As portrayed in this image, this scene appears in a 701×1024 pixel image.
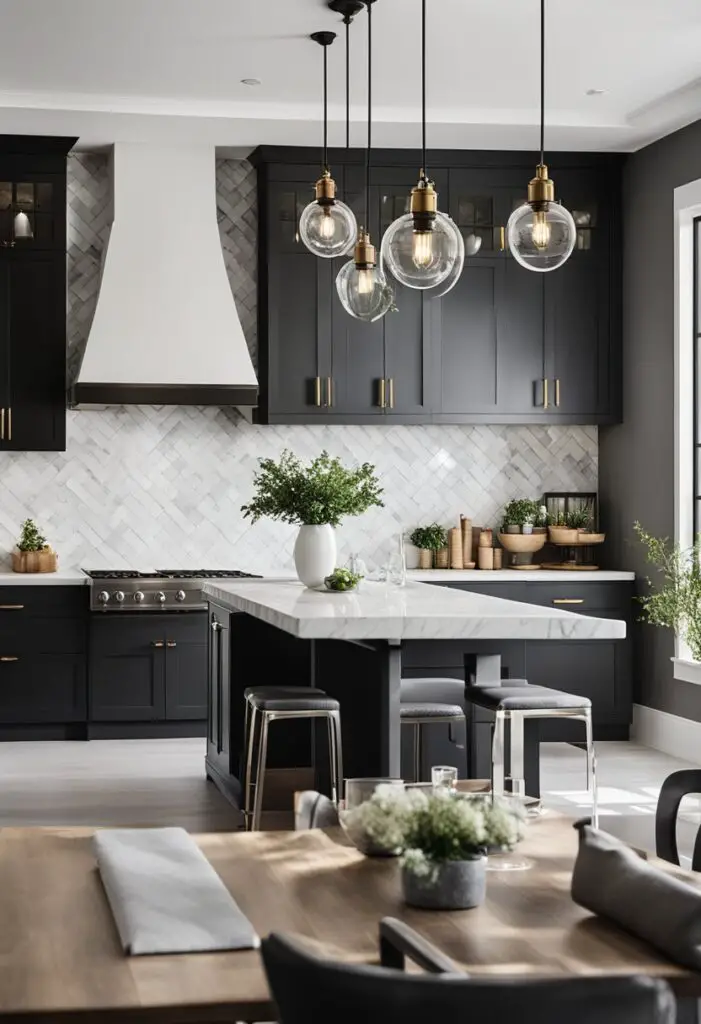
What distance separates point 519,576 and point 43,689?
2632mm

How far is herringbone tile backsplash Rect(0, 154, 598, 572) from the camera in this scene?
25.7 feet

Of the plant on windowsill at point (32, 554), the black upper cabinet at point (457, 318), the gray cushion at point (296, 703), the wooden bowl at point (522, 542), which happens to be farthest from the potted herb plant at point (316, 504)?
the wooden bowl at point (522, 542)

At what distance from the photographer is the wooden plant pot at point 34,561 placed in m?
7.56

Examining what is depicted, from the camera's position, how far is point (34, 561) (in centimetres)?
757

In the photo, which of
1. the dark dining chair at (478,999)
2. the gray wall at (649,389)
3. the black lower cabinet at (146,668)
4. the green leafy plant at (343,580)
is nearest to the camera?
the dark dining chair at (478,999)

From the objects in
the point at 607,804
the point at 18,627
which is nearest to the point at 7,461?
the point at 18,627

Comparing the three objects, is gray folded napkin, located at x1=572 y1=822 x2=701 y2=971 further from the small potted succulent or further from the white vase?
the white vase

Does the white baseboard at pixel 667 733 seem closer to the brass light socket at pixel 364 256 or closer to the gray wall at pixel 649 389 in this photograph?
the gray wall at pixel 649 389

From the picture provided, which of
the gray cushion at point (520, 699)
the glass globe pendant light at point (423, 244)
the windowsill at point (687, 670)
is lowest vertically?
the windowsill at point (687, 670)

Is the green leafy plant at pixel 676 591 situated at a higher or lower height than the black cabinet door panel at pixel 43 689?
higher

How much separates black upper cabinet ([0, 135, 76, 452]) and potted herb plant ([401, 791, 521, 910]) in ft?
19.4

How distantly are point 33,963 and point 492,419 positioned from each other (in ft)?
20.7

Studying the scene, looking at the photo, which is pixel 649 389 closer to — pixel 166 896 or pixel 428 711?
pixel 428 711

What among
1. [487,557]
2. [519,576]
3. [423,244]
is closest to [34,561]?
[487,557]
